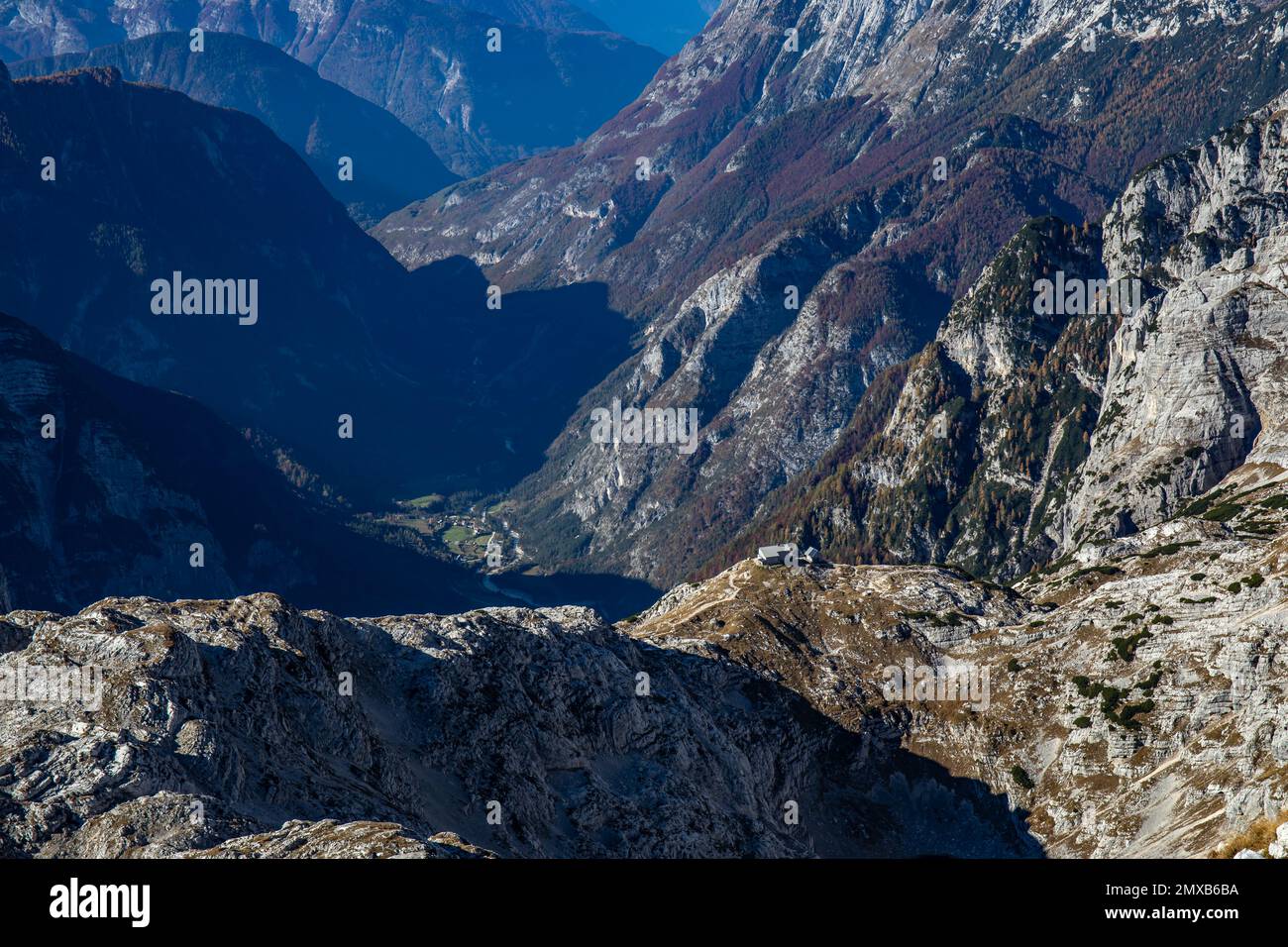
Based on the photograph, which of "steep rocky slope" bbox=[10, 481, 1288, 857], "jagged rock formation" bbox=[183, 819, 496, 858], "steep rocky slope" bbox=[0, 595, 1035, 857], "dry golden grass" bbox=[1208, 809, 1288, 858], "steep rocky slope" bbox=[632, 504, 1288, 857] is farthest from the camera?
"steep rocky slope" bbox=[632, 504, 1288, 857]

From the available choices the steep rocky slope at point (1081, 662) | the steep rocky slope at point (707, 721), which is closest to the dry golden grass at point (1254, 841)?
the steep rocky slope at point (707, 721)

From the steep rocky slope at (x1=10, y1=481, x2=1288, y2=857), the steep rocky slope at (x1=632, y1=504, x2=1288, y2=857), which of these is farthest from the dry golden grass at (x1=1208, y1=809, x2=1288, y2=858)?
the steep rocky slope at (x1=632, y1=504, x2=1288, y2=857)

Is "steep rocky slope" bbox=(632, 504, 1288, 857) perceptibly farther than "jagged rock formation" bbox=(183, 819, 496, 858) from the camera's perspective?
Yes

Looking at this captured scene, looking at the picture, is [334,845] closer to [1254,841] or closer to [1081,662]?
[1254,841]

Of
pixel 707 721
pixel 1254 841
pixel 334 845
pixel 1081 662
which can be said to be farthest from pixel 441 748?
pixel 1081 662

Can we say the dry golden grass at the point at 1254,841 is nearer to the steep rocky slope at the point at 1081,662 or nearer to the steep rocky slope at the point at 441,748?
the steep rocky slope at the point at 441,748

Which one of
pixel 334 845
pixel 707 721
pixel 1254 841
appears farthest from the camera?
pixel 707 721

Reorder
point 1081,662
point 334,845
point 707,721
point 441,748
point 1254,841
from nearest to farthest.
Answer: point 1254,841 → point 334,845 → point 441,748 → point 707,721 → point 1081,662

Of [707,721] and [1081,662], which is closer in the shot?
[707,721]

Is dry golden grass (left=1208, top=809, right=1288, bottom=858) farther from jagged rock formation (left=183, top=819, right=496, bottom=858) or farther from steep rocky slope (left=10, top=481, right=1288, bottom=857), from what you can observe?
jagged rock formation (left=183, top=819, right=496, bottom=858)

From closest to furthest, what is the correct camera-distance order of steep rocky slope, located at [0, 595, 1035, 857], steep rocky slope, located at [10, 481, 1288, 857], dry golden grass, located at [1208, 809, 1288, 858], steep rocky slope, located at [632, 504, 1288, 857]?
dry golden grass, located at [1208, 809, 1288, 858] < steep rocky slope, located at [0, 595, 1035, 857] < steep rocky slope, located at [10, 481, 1288, 857] < steep rocky slope, located at [632, 504, 1288, 857]
